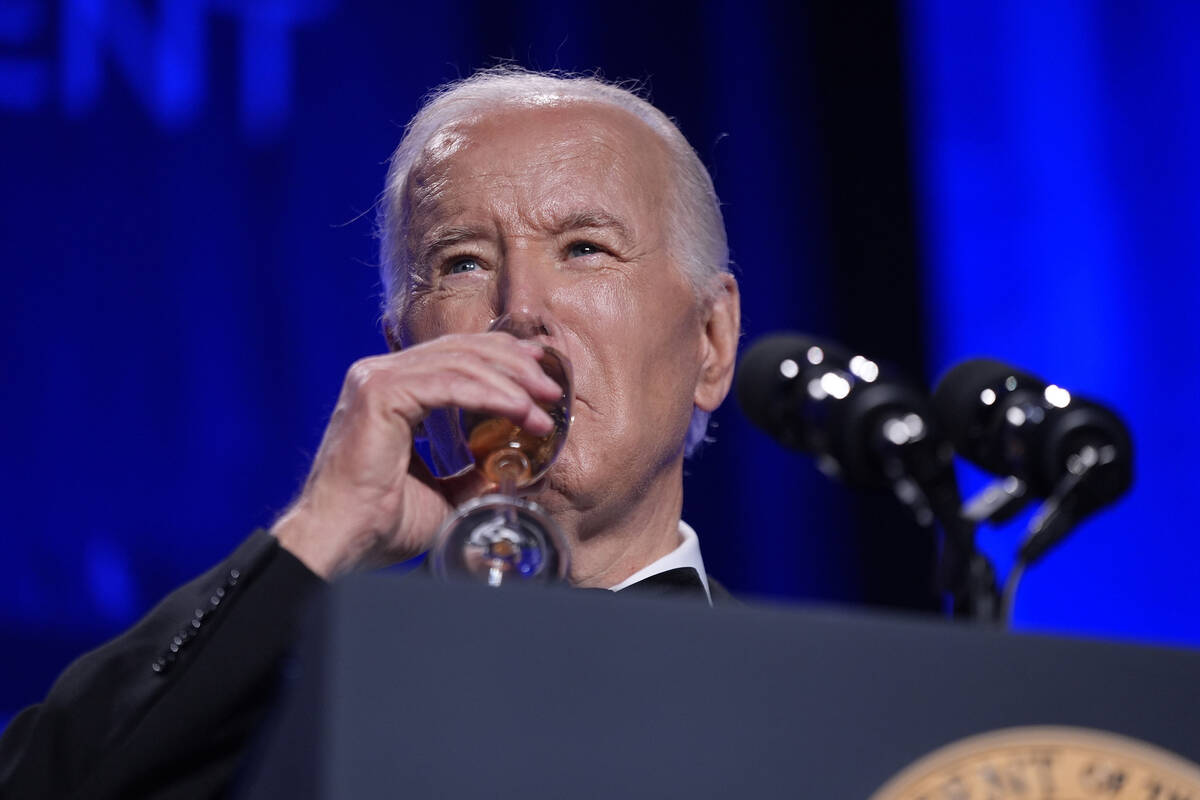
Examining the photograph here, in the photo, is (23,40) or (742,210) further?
(742,210)

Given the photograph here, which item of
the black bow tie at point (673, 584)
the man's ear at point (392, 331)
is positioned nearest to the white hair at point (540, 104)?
the man's ear at point (392, 331)

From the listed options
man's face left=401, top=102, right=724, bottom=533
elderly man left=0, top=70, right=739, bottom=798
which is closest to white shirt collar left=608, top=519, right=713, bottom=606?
elderly man left=0, top=70, right=739, bottom=798

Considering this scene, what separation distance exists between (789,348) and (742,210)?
2.43 metres

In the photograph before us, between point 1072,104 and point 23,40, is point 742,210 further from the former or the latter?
point 23,40

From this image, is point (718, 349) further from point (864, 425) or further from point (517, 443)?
point (864, 425)

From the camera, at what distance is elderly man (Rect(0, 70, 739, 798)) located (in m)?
1.32

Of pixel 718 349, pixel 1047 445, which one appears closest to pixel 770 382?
pixel 1047 445

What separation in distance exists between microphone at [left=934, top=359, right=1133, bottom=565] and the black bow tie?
31.6 inches

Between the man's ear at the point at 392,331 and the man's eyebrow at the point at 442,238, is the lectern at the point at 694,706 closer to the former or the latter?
the man's eyebrow at the point at 442,238

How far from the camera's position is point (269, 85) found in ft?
10.8

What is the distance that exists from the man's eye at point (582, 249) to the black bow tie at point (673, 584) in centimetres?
45

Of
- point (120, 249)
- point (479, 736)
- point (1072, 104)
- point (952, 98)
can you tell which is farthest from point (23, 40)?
point (479, 736)

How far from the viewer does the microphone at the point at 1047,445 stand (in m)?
1.18

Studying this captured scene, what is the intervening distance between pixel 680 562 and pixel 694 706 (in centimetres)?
131
